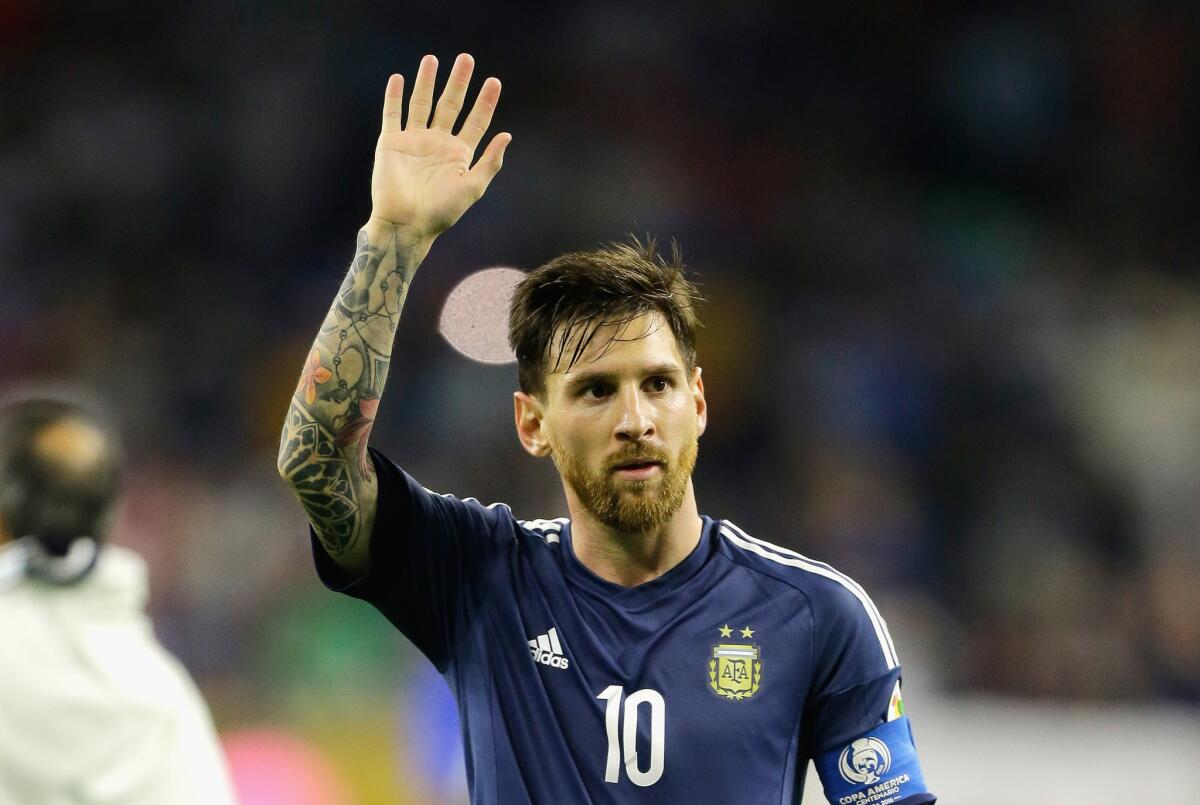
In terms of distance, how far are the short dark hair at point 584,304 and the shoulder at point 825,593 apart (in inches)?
18.0

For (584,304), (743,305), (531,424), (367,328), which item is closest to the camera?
(367,328)

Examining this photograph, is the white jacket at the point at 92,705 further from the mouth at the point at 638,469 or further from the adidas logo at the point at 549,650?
the mouth at the point at 638,469

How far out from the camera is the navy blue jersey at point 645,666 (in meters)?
2.92

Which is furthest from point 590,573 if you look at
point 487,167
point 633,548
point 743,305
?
point 743,305

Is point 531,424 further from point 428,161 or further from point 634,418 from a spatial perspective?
point 428,161

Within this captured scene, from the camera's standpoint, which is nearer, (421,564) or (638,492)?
(638,492)

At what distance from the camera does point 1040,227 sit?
32.6ft

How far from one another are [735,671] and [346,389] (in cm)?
101

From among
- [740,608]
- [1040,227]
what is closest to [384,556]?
[740,608]

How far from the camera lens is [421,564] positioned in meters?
3.18

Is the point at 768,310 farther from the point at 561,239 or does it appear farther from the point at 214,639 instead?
the point at 214,639

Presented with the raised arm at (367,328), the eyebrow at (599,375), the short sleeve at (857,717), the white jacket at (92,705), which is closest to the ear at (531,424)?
the eyebrow at (599,375)

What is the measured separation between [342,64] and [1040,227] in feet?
17.5

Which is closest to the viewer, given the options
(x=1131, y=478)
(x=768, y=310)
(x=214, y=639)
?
(x=214, y=639)
